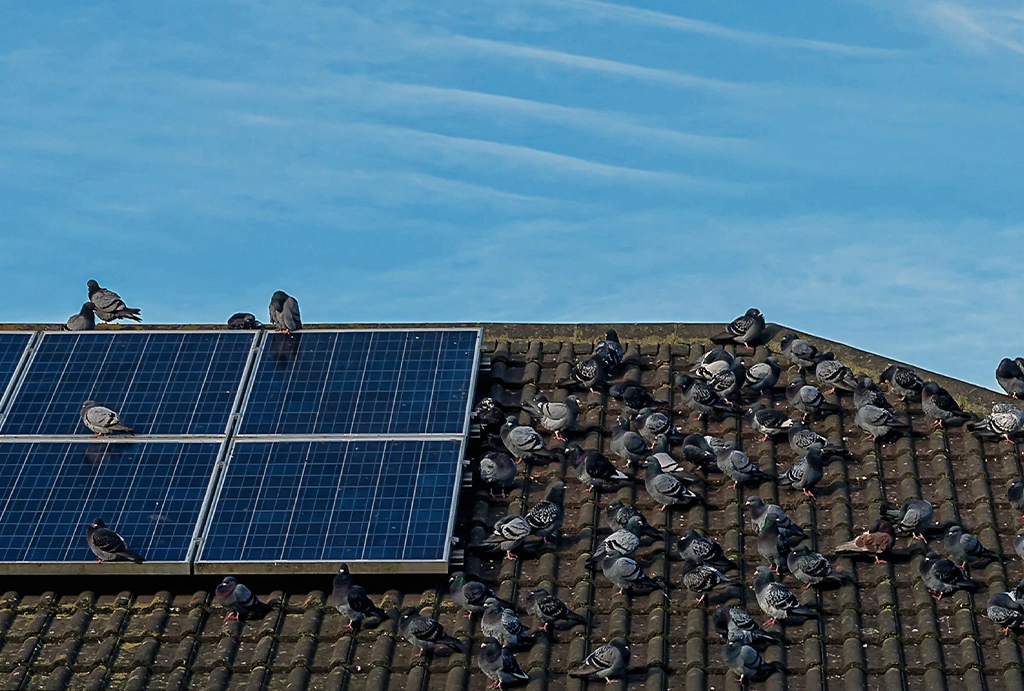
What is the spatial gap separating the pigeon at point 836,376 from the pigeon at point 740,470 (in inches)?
90.7

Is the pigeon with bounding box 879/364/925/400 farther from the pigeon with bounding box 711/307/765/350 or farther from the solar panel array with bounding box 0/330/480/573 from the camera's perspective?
the solar panel array with bounding box 0/330/480/573

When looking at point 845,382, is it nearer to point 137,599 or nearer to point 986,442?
point 986,442

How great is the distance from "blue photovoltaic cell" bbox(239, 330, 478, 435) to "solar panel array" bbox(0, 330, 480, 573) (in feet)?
0.07

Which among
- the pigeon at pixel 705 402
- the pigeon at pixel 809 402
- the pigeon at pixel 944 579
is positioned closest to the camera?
the pigeon at pixel 944 579

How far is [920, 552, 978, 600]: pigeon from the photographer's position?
15.7 m

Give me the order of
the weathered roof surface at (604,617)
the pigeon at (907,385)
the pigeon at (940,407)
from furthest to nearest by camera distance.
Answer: the pigeon at (907,385)
the pigeon at (940,407)
the weathered roof surface at (604,617)

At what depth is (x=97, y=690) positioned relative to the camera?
49.4 ft

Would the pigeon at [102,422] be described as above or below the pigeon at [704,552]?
above

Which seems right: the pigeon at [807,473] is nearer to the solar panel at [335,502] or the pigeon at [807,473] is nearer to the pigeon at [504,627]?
the solar panel at [335,502]

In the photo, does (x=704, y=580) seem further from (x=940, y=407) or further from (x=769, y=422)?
(x=940, y=407)

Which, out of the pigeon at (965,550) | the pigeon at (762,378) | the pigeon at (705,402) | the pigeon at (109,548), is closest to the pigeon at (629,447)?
the pigeon at (705,402)

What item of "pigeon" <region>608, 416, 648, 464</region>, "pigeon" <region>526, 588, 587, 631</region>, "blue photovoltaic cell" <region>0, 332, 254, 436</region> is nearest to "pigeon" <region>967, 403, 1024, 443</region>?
"pigeon" <region>608, 416, 648, 464</region>

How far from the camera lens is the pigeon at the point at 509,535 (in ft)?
54.7

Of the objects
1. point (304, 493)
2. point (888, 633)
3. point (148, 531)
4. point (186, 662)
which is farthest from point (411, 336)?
point (888, 633)
